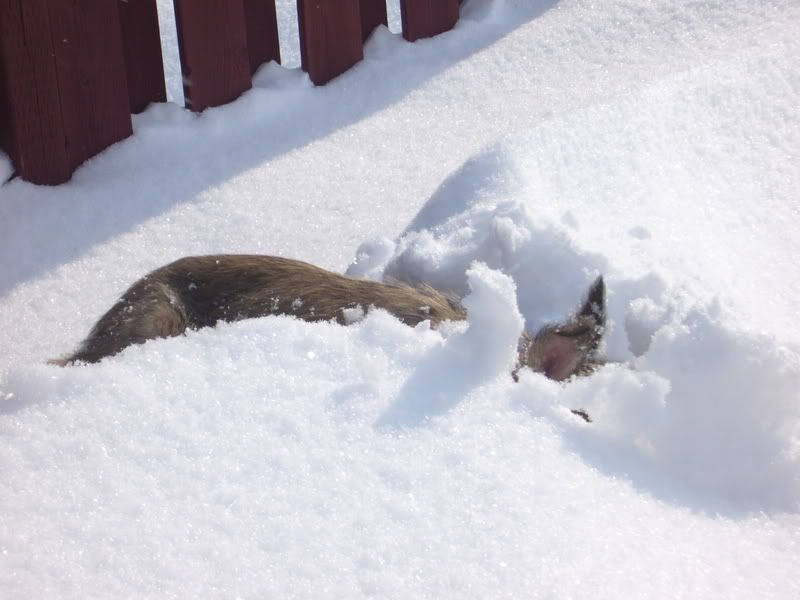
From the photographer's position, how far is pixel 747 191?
10.3 ft

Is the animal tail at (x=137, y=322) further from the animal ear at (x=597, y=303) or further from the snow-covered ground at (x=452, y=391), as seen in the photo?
the animal ear at (x=597, y=303)

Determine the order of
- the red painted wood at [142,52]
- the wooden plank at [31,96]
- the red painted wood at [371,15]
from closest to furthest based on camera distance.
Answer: the wooden plank at [31,96] < the red painted wood at [142,52] < the red painted wood at [371,15]

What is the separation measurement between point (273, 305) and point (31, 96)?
1.55 metres

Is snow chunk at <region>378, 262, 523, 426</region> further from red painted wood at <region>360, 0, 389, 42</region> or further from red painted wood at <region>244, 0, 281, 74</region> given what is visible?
red painted wood at <region>360, 0, 389, 42</region>

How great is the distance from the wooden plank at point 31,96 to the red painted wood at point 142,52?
348 millimetres

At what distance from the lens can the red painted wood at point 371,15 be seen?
4306mm

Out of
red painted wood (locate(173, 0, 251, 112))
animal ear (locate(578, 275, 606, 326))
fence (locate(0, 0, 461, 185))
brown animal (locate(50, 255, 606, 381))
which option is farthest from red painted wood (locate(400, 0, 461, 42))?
animal ear (locate(578, 275, 606, 326))

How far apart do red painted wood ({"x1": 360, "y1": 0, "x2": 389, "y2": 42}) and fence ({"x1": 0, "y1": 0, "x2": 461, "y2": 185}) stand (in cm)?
2

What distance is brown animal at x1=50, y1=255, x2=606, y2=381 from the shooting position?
2223mm

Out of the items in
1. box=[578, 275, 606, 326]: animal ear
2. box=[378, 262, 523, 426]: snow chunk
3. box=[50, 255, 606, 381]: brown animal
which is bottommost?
box=[50, 255, 606, 381]: brown animal

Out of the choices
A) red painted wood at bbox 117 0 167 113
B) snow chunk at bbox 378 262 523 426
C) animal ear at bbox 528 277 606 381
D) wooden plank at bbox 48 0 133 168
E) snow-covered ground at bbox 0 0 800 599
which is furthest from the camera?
red painted wood at bbox 117 0 167 113

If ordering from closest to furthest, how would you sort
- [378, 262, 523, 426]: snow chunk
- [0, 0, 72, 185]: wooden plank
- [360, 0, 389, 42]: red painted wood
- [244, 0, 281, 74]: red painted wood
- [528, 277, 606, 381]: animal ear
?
1. [378, 262, 523, 426]: snow chunk
2. [528, 277, 606, 381]: animal ear
3. [0, 0, 72, 185]: wooden plank
4. [244, 0, 281, 74]: red painted wood
5. [360, 0, 389, 42]: red painted wood

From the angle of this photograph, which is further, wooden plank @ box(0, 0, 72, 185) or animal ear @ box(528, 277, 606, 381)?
wooden plank @ box(0, 0, 72, 185)

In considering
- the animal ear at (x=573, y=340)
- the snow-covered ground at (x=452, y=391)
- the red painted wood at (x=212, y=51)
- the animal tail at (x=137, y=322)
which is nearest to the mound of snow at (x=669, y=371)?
the snow-covered ground at (x=452, y=391)
